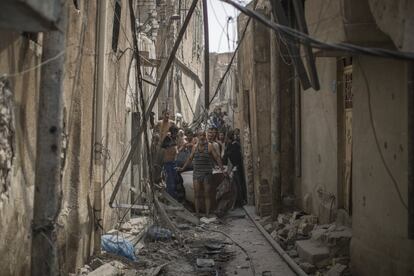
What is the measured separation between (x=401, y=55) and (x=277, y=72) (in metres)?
7.76

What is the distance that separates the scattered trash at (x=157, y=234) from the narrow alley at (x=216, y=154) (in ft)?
0.15

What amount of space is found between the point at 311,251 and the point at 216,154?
502 cm

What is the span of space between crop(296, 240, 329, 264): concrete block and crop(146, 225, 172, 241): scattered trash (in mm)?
2354

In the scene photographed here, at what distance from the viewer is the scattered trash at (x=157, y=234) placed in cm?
946

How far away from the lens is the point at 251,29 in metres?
13.1

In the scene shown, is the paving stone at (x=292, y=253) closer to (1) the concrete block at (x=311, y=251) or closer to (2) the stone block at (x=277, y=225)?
(1) the concrete block at (x=311, y=251)

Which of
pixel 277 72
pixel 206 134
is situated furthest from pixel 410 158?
pixel 206 134

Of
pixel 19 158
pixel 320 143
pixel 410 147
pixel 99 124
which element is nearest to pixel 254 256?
pixel 320 143

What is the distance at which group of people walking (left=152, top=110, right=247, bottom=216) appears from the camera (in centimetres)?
1224

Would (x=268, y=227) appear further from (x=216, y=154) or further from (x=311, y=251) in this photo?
(x=311, y=251)

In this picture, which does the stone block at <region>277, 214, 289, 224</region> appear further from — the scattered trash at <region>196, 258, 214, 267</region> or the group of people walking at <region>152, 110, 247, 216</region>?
the scattered trash at <region>196, 258, 214, 267</region>

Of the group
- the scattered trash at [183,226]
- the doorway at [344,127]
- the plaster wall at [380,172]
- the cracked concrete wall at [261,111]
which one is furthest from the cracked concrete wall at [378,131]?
the cracked concrete wall at [261,111]

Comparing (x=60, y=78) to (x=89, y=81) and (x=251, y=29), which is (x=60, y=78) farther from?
(x=251, y=29)

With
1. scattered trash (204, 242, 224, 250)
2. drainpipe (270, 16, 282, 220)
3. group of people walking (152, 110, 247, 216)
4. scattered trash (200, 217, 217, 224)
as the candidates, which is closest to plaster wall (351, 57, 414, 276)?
scattered trash (204, 242, 224, 250)
